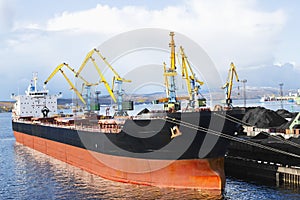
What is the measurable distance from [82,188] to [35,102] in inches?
1138

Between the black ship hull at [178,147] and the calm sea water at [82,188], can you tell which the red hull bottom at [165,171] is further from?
the calm sea water at [82,188]

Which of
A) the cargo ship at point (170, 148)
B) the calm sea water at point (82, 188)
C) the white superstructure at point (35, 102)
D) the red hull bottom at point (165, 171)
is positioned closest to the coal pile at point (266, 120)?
the calm sea water at point (82, 188)

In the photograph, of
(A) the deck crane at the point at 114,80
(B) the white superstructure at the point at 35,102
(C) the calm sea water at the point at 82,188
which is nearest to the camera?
(C) the calm sea water at the point at 82,188

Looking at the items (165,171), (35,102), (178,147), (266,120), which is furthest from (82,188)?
(35,102)

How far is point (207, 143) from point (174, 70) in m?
8.15

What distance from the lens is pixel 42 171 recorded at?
86.6ft

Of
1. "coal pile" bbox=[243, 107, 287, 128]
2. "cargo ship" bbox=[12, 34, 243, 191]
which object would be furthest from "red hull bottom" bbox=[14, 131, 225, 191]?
"coal pile" bbox=[243, 107, 287, 128]

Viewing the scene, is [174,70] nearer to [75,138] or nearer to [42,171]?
[75,138]

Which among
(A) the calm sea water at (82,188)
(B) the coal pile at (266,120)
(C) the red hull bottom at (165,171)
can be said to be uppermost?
(B) the coal pile at (266,120)

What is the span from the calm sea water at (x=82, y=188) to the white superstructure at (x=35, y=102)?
62.4 feet

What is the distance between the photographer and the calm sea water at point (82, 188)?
59.4 ft

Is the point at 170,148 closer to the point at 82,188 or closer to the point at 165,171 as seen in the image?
the point at 165,171

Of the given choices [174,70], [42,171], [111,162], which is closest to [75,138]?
[42,171]

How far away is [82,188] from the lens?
808 inches
